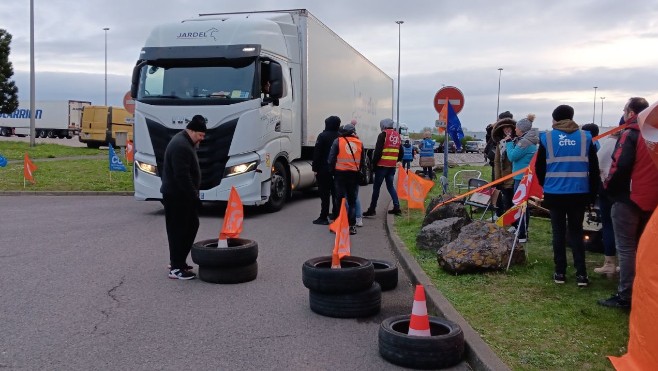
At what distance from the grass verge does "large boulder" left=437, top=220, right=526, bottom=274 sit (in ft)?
0.37

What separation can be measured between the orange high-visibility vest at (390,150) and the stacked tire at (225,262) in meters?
5.40

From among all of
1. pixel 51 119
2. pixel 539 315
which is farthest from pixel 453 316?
pixel 51 119

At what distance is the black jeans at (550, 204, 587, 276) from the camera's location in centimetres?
664

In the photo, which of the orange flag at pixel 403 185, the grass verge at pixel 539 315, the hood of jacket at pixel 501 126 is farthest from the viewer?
the orange flag at pixel 403 185

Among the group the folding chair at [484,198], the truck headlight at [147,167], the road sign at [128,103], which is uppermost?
the road sign at [128,103]

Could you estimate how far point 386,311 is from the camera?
6254 millimetres

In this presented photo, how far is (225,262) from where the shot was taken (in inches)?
280

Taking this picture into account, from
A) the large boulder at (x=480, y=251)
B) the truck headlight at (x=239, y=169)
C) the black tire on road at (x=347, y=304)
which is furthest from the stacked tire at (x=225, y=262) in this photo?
the truck headlight at (x=239, y=169)

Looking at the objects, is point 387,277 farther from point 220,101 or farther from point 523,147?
point 220,101

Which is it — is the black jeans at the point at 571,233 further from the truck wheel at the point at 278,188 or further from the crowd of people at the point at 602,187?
the truck wheel at the point at 278,188

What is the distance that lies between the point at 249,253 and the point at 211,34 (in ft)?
20.3

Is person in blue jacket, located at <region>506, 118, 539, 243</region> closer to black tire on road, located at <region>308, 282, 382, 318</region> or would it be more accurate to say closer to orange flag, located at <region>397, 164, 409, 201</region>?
orange flag, located at <region>397, 164, 409, 201</region>

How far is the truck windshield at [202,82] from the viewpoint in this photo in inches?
463

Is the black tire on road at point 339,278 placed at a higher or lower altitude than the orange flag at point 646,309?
lower
